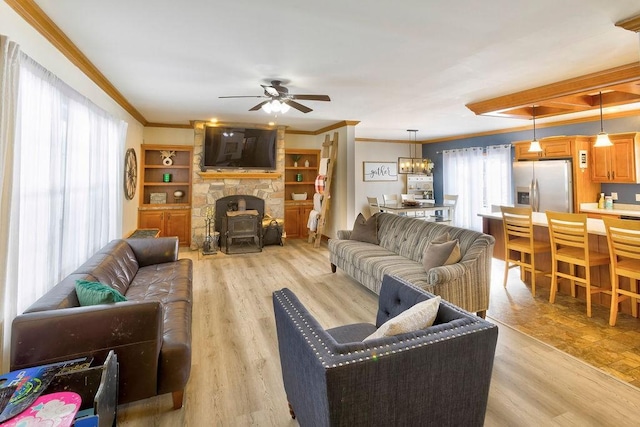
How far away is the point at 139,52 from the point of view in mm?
2887

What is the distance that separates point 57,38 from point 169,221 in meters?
4.48

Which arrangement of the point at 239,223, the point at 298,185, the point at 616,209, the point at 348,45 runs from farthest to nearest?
the point at 298,185
the point at 239,223
the point at 616,209
the point at 348,45

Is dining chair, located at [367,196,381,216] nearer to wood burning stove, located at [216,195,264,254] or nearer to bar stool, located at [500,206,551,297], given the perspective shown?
wood burning stove, located at [216,195,264,254]

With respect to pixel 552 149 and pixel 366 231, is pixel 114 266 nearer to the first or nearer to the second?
pixel 366 231

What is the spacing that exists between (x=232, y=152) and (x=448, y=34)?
4.84m

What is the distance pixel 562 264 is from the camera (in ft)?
13.0

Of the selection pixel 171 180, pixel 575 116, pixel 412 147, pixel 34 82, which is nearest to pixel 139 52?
pixel 34 82

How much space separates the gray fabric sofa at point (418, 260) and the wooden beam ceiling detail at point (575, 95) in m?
2.05

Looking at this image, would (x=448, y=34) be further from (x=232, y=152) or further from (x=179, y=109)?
(x=232, y=152)

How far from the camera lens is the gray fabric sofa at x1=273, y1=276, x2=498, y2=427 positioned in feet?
3.82

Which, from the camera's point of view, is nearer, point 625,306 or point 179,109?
point 625,306

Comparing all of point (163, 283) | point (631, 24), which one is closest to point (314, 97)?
point (163, 283)

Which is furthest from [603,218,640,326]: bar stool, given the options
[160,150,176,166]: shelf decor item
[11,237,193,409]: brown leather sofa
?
[160,150,176,166]: shelf decor item

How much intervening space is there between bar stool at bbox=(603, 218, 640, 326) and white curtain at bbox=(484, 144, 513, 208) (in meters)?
4.29
